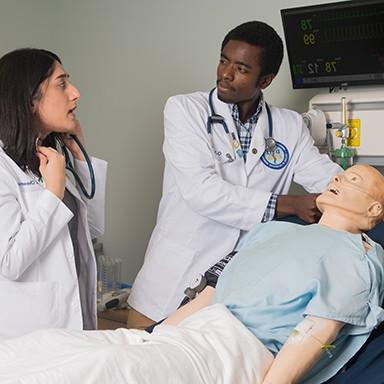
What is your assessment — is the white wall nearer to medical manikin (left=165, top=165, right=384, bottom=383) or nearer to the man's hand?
the man's hand

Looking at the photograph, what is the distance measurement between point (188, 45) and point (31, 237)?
1.60 metres

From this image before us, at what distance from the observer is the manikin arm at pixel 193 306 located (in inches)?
61.4

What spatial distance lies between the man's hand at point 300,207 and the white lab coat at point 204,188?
5cm

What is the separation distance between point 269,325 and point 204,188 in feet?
2.08

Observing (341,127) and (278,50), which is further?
(341,127)

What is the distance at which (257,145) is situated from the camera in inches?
81.3

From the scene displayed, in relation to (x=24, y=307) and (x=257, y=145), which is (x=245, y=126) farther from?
(x=24, y=307)

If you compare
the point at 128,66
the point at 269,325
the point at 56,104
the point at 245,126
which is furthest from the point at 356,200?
the point at 128,66

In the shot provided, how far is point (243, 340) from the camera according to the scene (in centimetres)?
128

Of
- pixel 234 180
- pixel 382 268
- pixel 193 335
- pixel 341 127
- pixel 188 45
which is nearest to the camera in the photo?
pixel 193 335

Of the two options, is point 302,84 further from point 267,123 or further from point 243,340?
point 243,340

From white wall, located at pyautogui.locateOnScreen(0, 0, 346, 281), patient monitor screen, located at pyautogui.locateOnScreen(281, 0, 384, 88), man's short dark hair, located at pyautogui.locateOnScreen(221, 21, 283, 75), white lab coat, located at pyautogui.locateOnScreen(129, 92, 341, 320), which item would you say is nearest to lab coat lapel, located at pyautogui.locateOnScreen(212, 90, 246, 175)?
white lab coat, located at pyautogui.locateOnScreen(129, 92, 341, 320)

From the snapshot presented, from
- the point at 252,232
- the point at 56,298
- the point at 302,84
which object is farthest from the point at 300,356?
the point at 302,84

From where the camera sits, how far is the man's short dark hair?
203 cm
